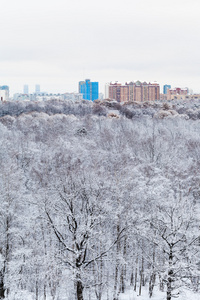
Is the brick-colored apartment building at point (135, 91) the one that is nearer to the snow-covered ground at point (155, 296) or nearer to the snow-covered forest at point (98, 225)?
the snow-covered forest at point (98, 225)

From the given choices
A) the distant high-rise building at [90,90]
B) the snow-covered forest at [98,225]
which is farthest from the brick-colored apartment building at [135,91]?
the snow-covered forest at [98,225]

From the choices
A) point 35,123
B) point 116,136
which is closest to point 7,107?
point 35,123

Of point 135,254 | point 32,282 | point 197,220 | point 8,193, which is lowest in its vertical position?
point 32,282

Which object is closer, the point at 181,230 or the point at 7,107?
the point at 181,230

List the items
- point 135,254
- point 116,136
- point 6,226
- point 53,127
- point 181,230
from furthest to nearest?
point 53,127 < point 116,136 < point 135,254 < point 6,226 < point 181,230

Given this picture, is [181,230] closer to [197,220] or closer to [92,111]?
[197,220]

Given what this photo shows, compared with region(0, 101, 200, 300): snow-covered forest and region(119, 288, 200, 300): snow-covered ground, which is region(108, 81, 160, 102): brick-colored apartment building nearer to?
region(0, 101, 200, 300): snow-covered forest

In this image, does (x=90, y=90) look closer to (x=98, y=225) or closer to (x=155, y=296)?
(x=98, y=225)
